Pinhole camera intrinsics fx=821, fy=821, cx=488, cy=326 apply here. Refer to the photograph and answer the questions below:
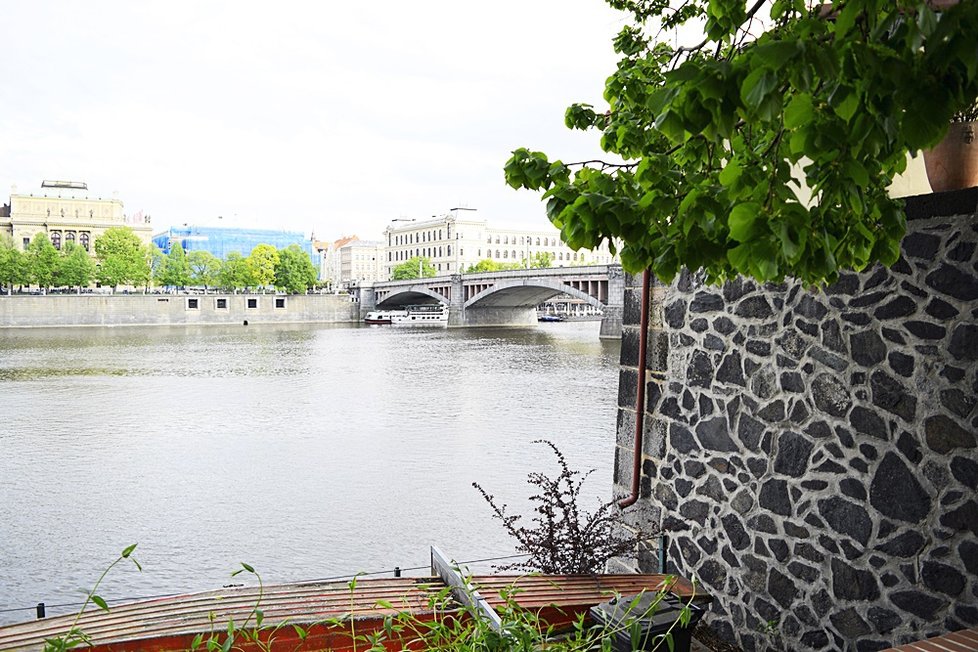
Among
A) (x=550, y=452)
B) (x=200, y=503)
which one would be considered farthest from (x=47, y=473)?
(x=550, y=452)

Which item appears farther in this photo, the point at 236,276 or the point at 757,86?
the point at 236,276

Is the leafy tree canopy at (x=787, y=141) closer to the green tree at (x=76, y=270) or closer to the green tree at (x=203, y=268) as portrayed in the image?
the green tree at (x=76, y=270)

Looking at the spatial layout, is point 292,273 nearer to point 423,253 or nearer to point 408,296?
point 408,296

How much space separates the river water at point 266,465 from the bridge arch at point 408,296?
29961mm

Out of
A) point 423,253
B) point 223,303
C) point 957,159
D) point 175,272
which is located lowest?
point 223,303

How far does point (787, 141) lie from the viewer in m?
2.19

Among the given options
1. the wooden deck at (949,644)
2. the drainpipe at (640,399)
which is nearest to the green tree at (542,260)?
the drainpipe at (640,399)

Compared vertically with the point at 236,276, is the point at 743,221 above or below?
below

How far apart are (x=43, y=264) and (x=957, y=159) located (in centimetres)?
7007

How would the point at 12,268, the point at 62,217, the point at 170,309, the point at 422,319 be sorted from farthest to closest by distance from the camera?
the point at 62,217, the point at 422,319, the point at 12,268, the point at 170,309

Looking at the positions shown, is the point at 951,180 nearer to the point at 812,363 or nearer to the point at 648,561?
the point at 812,363

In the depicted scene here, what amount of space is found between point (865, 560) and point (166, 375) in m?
21.8

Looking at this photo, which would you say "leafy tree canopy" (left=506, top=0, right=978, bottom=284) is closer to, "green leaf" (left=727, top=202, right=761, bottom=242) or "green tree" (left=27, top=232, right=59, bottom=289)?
"green leaf" (left=727, top=202, right=761, bottom=242)

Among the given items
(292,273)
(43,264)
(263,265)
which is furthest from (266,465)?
(263,265)
